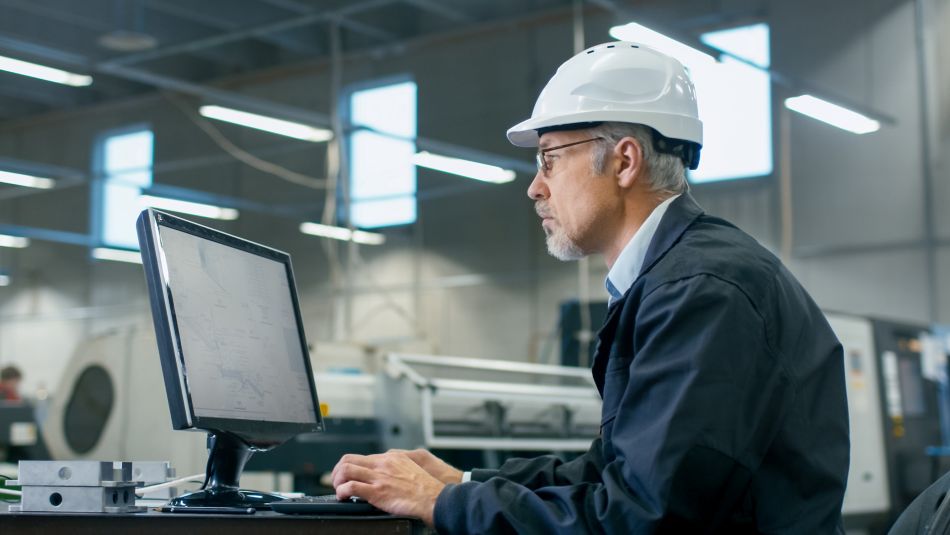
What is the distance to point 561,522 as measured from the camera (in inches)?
52.3

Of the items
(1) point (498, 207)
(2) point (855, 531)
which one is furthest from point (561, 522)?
(1) point (498, 207)

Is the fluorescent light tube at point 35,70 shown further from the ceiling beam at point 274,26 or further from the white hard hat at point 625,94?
the white hard hat at point 625,94

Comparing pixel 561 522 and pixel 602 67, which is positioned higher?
pixel 602 67

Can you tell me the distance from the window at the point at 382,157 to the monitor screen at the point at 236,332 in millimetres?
11078

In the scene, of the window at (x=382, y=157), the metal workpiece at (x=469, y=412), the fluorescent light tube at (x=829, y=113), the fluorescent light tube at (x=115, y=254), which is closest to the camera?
the metal workpiece at (x=469, y=412)

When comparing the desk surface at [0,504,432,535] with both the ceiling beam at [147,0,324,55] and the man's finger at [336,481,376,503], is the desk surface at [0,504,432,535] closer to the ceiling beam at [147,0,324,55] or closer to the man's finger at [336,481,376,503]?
the man's finger at [336,481,376,503]

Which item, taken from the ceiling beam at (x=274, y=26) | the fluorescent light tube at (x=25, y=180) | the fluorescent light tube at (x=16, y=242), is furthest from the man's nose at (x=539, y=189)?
the fluorescent light tube at (x=16, y=242)

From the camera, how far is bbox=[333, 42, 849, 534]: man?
129 cm

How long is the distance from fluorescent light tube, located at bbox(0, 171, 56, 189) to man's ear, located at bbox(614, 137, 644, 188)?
12.8 meters

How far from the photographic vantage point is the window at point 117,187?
14141 millimetres

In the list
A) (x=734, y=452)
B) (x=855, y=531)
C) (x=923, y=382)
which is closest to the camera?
(x=734, y=452)

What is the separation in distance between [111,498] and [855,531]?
578cm

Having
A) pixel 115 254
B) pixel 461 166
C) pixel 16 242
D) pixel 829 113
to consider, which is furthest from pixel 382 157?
pixel 829 113

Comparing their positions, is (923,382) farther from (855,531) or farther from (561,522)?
(561,522)
